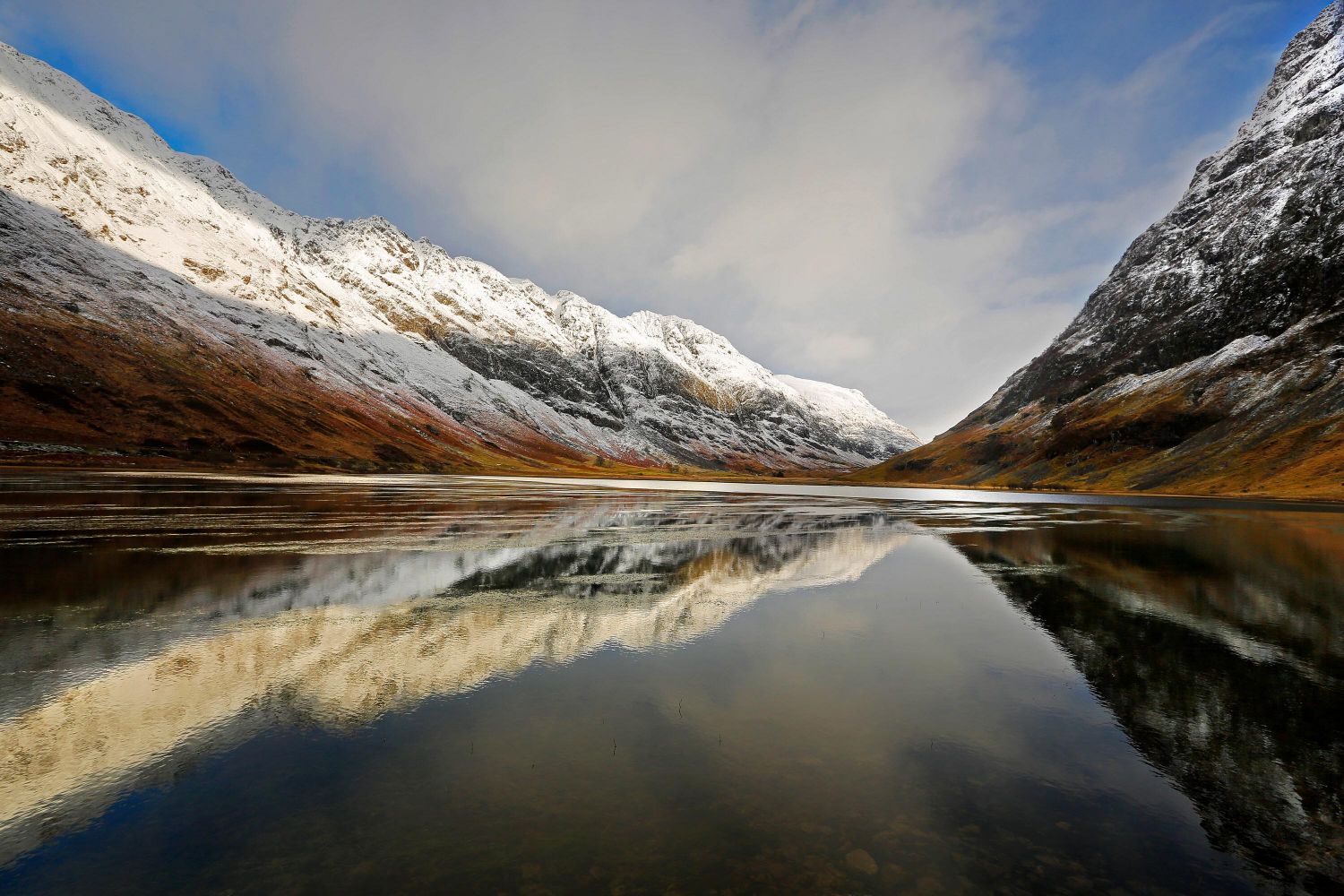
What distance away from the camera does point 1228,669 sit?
50.8 feet

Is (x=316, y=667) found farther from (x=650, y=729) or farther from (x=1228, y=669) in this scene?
(x=1228, y=669)

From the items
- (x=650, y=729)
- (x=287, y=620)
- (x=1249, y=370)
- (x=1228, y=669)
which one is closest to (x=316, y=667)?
(x=287, y=620)

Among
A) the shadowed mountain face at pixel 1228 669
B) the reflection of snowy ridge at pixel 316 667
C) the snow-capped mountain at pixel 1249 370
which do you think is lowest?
the shadowed mountain face at pixel 1228 669

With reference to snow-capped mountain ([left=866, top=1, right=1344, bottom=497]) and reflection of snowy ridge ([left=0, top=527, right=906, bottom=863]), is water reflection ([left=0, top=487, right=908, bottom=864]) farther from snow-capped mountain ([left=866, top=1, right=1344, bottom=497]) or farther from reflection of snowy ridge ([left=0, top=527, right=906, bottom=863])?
snow-capped mountain ([left=866, top=1, right=1344, bottom=497])

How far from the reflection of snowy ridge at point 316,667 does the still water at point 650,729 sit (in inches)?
3.7

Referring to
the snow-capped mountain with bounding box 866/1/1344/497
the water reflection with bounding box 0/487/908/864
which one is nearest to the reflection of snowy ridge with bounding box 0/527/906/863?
the water reflection with bounding box 0/487/908/864

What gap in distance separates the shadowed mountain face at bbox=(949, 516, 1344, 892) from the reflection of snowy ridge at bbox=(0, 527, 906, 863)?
1154 cm

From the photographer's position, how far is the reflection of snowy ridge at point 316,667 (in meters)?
9.66

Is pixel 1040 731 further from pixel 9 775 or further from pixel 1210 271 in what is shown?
pixel 1210 271

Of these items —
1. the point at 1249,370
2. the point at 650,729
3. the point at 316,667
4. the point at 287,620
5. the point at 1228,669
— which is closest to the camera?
the point at 650,729

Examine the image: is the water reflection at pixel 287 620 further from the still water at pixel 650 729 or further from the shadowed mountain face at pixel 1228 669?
the shadowed mountain face at pixel 1228 669

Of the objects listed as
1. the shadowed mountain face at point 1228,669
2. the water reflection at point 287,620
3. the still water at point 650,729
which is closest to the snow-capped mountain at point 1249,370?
the shadowed mountain face at point 1228,669

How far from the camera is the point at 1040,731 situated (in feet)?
40.0

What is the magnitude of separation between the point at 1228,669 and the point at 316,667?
79.8ft
